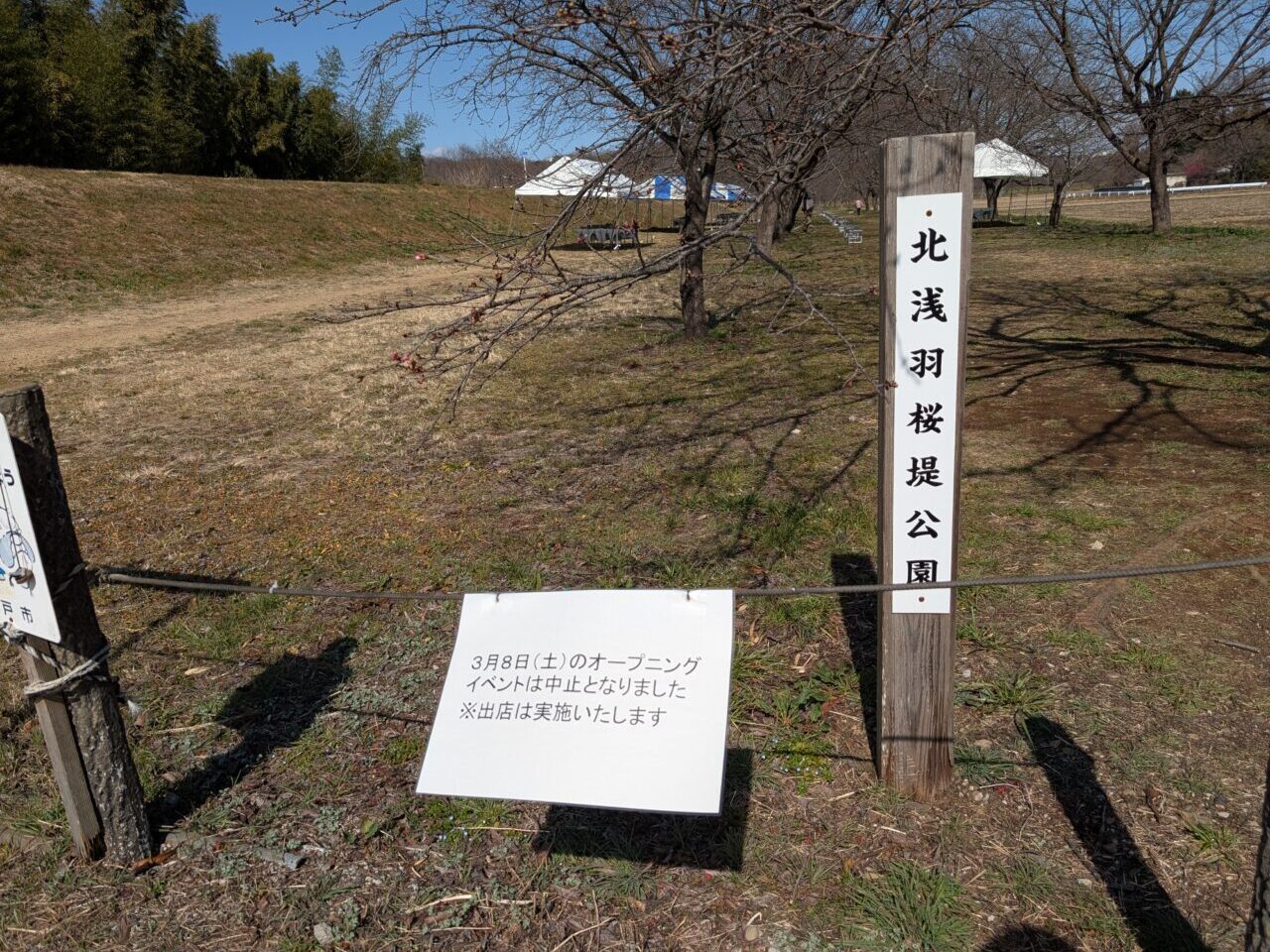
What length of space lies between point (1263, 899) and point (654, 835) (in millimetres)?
1459

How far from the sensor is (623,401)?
7242 mm

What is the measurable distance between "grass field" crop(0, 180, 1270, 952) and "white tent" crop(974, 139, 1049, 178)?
25626 mm

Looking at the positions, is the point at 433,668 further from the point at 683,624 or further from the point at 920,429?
the point at 920,429

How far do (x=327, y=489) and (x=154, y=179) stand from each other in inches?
822

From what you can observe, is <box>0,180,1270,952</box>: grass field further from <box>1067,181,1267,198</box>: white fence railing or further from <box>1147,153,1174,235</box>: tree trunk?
<box>1067,181,1267,198</box>: white fence railing

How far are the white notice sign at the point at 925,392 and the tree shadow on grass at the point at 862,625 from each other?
2.30ft

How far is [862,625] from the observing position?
355 cm

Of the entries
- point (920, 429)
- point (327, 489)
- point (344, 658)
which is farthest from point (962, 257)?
point (327, 489)

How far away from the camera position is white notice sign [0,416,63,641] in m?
2.11

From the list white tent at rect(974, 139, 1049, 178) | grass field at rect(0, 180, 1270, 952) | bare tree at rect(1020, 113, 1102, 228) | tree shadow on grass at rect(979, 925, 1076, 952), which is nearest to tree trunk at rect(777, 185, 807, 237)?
grass field at rect(0, 180, 1270, 952)

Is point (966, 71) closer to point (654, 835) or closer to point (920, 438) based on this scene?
point (920, 438)

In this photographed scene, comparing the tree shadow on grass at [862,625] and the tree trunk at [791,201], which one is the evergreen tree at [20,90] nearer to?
the tree trunk at [791,201]

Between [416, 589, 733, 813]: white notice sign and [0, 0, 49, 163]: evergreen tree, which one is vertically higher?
[0, 0, 49, 163]: evergreen tree

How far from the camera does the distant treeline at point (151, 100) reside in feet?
71.0
